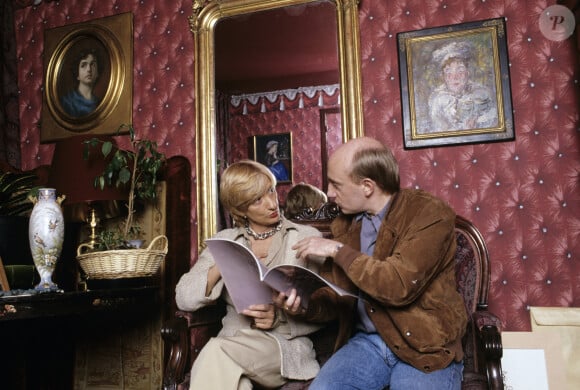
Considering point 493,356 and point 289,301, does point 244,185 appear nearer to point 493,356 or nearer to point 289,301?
point 289,301

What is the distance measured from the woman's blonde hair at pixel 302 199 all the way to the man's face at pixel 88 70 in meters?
1.67

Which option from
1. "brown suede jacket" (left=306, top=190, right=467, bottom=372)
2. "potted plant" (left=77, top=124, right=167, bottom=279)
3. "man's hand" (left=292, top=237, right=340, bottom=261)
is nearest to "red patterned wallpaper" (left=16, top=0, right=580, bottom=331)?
"brown suede jacket" (left=306, top=190, right=467, bottom=372)

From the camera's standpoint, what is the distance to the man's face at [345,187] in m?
1.99

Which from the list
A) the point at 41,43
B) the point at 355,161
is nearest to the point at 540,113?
the point at 355,161

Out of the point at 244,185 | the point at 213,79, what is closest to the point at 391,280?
the point at 244,185

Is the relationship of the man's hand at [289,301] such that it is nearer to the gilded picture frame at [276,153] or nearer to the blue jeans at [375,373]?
the blue jeans at [375,373]

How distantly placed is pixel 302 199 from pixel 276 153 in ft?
1.06

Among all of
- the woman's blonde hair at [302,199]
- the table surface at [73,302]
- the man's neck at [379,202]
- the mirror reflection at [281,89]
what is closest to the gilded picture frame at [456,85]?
the mirror reflection at [281,89]

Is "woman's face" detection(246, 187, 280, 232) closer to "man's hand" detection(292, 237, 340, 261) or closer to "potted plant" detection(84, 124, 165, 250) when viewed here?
"man's hand" detection(292, 237, 340, 261)

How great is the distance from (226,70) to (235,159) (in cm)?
56

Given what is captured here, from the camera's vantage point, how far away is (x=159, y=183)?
10.8ft

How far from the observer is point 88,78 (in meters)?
3.60

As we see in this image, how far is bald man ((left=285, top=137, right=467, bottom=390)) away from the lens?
1.74 m

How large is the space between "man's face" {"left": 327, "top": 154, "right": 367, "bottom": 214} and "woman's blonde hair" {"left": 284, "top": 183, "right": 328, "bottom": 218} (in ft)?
2.76
